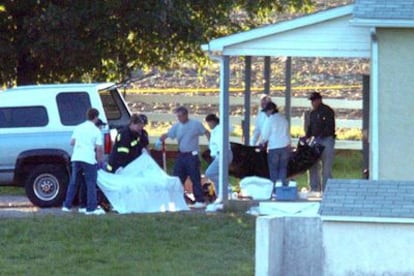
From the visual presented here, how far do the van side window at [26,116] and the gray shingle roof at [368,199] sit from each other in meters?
8.39

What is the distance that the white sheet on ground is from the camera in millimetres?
19016

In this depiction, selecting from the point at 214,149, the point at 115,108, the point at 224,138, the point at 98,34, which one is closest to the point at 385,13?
the point at 224,138

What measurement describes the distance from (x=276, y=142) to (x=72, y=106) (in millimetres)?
3322

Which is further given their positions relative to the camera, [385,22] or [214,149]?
[214,149]

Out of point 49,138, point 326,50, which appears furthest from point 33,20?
point 326,50

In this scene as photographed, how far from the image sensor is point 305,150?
21.6m

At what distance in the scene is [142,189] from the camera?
1923cm

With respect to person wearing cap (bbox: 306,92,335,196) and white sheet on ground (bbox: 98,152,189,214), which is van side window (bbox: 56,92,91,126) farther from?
person wearing cap (bbox: 306,92,335,196)

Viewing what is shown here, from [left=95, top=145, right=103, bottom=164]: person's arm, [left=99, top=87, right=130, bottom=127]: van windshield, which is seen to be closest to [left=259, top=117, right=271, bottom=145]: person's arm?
[left=99, top=87, right=130, bottom=127]: van windshield

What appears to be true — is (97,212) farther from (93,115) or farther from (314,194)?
(314,194)

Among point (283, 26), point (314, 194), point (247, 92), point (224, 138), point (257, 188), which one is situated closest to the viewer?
point (283, 26)

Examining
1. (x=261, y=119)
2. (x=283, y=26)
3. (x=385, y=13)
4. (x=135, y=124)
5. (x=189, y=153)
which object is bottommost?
(x=189, y=153)

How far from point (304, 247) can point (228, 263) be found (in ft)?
8.37

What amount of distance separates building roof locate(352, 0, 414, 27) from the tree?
7.81m
